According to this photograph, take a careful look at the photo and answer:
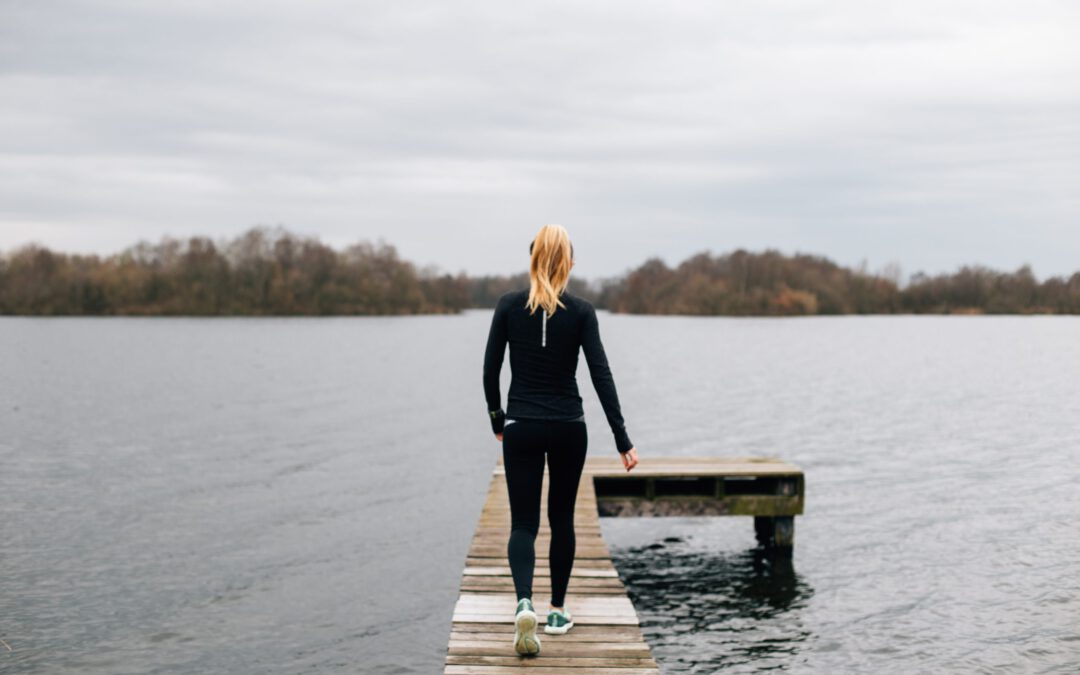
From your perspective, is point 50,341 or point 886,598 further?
point 50,341

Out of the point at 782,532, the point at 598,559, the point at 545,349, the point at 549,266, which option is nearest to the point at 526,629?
the point at 545,349

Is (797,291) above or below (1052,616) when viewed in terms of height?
above

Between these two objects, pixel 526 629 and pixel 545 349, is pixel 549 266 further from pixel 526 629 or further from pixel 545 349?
pixel 526 629

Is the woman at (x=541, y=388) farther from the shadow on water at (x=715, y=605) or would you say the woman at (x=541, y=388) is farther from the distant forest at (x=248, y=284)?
the distant forest at (x=248, y=284)

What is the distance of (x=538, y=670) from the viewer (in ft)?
20.2

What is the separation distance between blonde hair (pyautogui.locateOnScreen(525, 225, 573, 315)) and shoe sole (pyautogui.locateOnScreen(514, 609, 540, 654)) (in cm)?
201

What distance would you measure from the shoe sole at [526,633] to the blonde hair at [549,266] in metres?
2.01

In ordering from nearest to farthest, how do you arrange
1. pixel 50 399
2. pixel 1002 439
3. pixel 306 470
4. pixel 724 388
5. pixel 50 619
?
pixel 50 619 → pixel 306 470 → pixel 1002 439 → pixel 50 399 → pixel 724 388

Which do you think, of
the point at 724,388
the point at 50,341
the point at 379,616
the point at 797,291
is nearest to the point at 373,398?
the point at 724,388

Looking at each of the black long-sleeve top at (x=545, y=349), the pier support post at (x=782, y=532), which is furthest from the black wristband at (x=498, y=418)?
the pier support post at (x=782, y=532)

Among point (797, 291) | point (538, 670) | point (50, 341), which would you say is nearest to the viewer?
point (538, 670)

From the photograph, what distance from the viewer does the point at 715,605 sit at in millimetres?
13023

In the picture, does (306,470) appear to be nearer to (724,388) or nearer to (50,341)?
(724,388)

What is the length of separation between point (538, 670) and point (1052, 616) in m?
9.28
